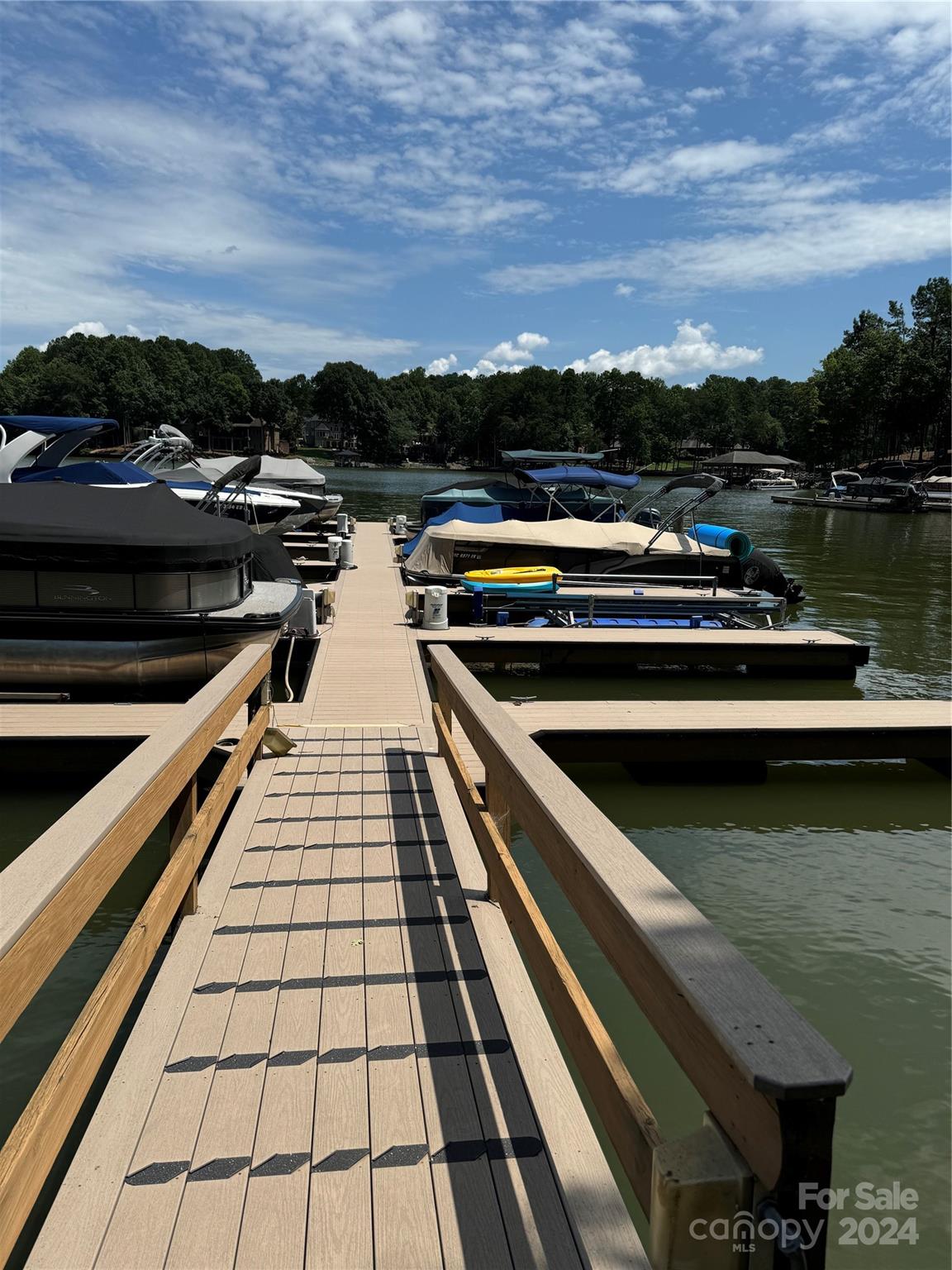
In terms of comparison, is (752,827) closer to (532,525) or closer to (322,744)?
(322,744)

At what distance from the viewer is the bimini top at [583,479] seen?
18547mm

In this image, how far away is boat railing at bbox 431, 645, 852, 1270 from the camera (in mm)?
1186

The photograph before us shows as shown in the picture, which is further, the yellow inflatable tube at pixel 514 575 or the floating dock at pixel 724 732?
the yellow inflatable tube at pixel 514 575

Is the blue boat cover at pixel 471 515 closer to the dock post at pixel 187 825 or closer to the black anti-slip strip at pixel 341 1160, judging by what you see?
the dock post at pixel 187 825

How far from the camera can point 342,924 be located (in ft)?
12.0

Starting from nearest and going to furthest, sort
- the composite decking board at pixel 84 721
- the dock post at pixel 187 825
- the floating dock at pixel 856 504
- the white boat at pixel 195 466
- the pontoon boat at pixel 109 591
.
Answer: the dock post at pixel 187 825 < the composite decking board at pixel 84 721 < the pontoon boat at pixel 109 591 < the white boat at pixel 195 466 < the floating dock at pixel 856 504

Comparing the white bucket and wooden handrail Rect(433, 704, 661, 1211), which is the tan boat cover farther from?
wooden handrail Rect(433, 704, 661, 1211)

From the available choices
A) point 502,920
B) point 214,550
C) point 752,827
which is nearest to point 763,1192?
point 502,920

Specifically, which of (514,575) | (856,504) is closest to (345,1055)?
(514,575)

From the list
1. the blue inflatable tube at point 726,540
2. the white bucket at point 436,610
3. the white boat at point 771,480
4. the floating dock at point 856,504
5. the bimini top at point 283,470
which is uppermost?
the white boat at point 771,480

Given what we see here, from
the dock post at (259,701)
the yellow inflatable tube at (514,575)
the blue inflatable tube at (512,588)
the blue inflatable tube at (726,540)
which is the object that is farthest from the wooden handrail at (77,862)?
the blue inflatable tube at (726,540)

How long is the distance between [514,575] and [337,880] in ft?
34.1

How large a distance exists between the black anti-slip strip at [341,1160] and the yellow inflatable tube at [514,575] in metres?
11.8

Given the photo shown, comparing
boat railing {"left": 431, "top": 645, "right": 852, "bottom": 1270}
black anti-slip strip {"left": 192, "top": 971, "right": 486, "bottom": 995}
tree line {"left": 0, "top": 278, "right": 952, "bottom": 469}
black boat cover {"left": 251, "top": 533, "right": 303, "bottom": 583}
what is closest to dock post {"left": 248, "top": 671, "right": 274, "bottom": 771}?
black anti-slip strip {"left": 192, "top": 971, "right": 486, "bottom": 995}
